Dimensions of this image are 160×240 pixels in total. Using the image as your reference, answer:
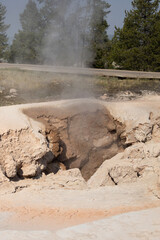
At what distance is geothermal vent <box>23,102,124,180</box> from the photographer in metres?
9.12

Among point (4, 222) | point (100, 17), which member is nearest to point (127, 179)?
point (4, 222)

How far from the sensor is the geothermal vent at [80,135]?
912 cm

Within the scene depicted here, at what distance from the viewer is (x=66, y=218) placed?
5.68 metres

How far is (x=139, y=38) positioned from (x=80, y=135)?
10.4 metres

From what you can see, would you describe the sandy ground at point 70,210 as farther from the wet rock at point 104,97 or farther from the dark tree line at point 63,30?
the wet rock at point 104,97

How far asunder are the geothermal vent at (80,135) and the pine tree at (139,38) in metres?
8.68

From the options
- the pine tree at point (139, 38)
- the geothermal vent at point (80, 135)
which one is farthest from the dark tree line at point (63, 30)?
the pine tree at point (139, 38)

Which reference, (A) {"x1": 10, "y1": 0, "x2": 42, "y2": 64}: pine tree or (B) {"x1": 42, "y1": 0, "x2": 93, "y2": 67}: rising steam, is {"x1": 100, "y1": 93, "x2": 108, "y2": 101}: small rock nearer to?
(A) {"x1": 10, "y1": 0, "x2": 42, "y2": 64}: pine tree

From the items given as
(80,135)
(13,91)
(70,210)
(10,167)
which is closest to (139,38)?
(13,91)

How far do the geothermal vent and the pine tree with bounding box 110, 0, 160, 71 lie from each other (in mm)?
8684

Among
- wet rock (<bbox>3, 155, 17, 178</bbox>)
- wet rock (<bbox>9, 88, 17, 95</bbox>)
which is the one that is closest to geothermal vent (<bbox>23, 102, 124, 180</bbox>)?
wet rock (<bbox>3, 155, 17, 178</bbox>)

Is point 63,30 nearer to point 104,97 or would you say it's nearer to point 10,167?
point 10,167

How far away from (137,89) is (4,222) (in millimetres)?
9975

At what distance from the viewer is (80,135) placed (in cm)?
983
